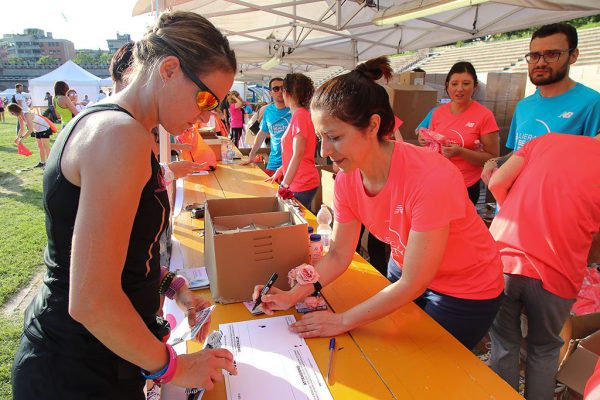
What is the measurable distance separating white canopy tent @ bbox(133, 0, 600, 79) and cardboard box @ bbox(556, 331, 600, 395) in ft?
7.90

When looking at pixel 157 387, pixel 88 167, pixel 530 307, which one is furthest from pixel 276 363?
pixel 530 307

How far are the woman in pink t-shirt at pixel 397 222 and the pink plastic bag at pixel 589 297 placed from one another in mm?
1207

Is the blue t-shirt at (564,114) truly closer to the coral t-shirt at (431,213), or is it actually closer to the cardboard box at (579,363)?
the cardboard box at (579,363)

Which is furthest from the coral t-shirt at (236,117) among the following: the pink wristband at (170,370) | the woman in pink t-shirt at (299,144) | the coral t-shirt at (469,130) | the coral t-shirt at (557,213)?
the pink wristband at (170,370)

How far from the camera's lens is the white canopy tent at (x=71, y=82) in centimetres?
1944

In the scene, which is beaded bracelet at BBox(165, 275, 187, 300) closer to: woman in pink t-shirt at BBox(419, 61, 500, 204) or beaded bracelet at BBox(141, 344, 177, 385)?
beaded bracelet at BBox(141, 344, 177, 385)

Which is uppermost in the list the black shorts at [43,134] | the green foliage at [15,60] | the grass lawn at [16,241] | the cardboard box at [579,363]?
the green foliage at [15,60]

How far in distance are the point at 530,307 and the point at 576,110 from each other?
51.1 inches

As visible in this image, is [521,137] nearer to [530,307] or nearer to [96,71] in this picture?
[530,307]

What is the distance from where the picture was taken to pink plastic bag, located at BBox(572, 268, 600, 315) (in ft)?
7.43

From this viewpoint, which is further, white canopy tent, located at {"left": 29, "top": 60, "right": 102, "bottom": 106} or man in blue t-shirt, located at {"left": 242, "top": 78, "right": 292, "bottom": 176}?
white canopy tent, located at {"left": 29, "top": 60, "right": 102, "bottom": 106}

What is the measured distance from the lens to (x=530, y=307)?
5.46ft

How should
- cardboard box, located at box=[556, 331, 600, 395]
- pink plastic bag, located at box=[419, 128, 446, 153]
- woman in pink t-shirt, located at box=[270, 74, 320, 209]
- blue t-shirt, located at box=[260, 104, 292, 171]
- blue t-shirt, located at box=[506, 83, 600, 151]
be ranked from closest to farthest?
1. cardboard box, located at box=[556, 331, 600, 395]
2. blue t-shirt, located at box=[506, 83, 600, 151]
3. pink plastic bag, located at box=[419, 128, 446, 153]
4. woman in pink t-shirt, located at box=[270, 74, 320, 209]
5. blue t-shirt, located at box=[260, 104, 292, 171]

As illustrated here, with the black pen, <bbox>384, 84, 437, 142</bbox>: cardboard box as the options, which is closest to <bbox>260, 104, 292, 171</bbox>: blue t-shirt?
<bbox>384, 84, 437, 142</bbox>: cardboard box
